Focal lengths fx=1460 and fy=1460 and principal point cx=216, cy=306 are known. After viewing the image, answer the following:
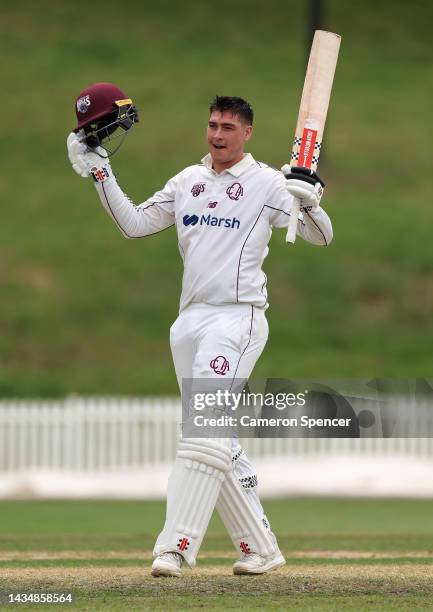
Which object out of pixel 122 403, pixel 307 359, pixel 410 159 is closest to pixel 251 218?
pixel 122 403

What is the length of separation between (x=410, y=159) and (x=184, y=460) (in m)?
26.8

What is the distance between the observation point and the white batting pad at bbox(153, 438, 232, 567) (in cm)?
646

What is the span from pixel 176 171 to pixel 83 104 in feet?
78.1

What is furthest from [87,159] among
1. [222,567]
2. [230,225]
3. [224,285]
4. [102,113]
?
[222,567]

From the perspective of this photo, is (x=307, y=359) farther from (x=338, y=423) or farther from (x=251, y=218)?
(x=251, y=218)

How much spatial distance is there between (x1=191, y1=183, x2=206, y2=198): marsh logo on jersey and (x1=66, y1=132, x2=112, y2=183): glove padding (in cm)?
42

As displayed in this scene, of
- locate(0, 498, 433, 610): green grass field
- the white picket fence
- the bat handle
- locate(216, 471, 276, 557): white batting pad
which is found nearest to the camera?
locate(0, 498, 433, 610): green grass field

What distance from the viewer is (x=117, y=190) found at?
6.99 meters

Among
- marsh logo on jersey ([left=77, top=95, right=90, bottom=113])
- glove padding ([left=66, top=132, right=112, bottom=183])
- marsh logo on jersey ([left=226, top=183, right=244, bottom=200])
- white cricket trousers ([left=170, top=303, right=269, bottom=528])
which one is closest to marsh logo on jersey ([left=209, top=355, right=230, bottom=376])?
white cricket trousers ([left=170, top=303, right=269, bottom=528])

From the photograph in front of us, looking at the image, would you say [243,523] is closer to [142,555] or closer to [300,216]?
[300,216]

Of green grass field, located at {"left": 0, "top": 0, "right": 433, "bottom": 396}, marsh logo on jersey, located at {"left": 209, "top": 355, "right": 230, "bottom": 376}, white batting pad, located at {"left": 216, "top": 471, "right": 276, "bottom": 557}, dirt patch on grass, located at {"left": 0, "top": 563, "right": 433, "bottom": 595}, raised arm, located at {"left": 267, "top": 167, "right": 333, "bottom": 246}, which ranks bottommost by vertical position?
dirt patch on grass, located at {"left": 0, "top": 563, "right": 433, "bottom": 595}

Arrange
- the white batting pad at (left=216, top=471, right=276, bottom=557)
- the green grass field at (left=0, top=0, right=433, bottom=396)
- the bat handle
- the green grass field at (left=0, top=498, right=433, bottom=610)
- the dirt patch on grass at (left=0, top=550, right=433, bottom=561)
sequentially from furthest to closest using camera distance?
the green grass field at (left=0, top=0, right=433, bottom=396)
the dirt patch on grass at (left=0, top=550, right=433, bottom=561)
the white batting pad at (left=216, top=471, right=276, bottom=557)
the bat handle
the green grass field at (left=0, top=498, right=433, bottom=610)

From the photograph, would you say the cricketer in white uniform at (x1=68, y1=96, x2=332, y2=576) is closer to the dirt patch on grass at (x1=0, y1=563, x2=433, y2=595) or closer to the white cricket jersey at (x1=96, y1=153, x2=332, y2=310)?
the white cricket jersey at (x1=96, y1=153, x2=332, y2=310)

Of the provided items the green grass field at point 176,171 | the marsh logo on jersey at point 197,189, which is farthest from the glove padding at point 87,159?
the green grass field at point 176,171
